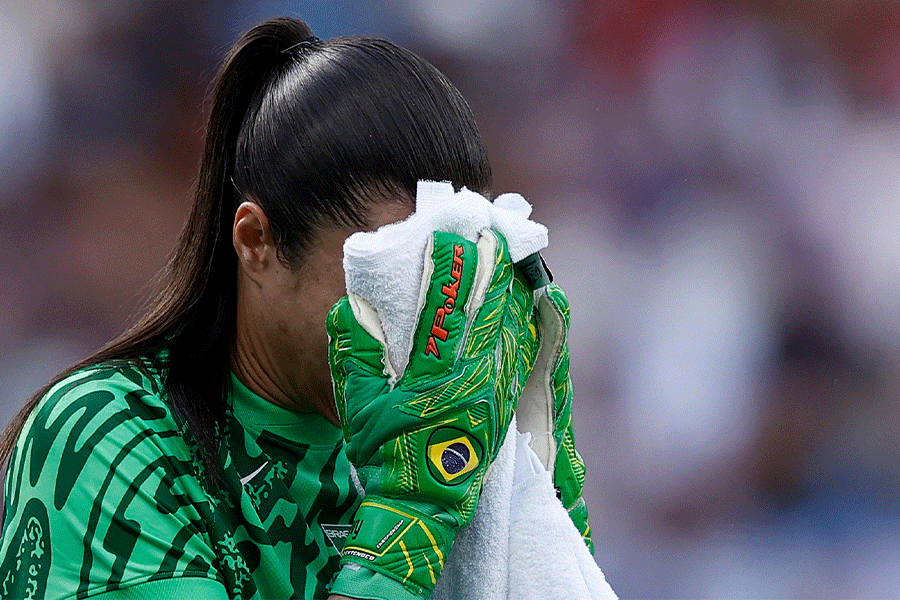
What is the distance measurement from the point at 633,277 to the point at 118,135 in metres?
1.35

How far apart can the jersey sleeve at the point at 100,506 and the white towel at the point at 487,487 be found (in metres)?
0.26

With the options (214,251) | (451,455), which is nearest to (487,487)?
(451,455)

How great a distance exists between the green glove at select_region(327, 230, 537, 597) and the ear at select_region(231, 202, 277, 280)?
0.17 metres

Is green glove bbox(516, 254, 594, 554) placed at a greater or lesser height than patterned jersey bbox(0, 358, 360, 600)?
greater

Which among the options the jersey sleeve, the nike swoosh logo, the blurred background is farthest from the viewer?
the blurred background

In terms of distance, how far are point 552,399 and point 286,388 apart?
32 centimetres

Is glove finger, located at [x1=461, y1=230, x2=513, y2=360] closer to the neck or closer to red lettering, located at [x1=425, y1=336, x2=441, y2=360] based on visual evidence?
red lettering, located at [x1=425, y1=336, x2=441, y2=360]

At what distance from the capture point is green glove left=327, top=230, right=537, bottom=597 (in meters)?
0.92

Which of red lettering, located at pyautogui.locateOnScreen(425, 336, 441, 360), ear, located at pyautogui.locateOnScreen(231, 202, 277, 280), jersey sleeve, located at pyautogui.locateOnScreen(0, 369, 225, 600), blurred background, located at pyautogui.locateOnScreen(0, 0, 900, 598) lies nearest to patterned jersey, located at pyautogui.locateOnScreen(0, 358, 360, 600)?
jersey sleeve, located at pyautogui.locateOnScreen(0, 369, 225, 600)

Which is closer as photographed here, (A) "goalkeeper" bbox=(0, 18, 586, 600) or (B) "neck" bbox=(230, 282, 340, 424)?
(A) "goalkeeper" bbox=(0, 18, 586, 600)

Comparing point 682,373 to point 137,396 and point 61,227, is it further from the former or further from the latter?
point 137,396

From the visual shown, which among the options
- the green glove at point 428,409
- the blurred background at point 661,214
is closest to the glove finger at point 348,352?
the green glove at point 428,409

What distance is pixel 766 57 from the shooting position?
265 cm

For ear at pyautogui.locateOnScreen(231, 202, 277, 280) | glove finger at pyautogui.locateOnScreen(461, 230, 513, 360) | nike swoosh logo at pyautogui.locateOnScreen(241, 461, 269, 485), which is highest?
ear at pyautogui.locateOnScreen(231, 202, 277, 280)
